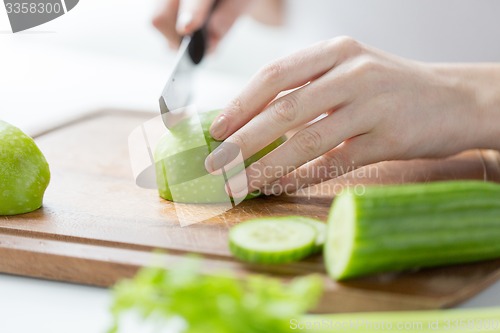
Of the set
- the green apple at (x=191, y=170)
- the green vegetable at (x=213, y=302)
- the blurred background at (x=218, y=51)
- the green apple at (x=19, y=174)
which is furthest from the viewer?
the blurred background at (x=218, y=51)

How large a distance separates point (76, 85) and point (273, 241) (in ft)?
8.73

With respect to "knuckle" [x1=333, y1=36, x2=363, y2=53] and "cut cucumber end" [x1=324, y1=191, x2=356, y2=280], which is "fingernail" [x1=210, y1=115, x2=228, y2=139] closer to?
"knuckle" [x1=333, y1=36, x2=363, y2=53]

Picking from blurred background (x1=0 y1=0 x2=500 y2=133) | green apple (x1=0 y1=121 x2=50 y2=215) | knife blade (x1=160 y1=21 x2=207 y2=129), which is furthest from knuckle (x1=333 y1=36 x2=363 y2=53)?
blurred background (x1=0 y1=0 x2=500 y2=133)

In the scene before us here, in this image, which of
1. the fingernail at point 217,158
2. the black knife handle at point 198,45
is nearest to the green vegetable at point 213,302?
the fingernail at point 217,158

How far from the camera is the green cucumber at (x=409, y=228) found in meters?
1.57

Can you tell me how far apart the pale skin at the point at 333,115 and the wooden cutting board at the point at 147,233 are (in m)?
0.13

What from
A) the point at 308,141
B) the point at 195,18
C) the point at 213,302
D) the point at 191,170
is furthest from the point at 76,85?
the point at 213,302

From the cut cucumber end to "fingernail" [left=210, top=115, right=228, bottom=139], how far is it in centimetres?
60

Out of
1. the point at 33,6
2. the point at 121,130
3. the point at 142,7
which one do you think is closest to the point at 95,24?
the point at 142,7

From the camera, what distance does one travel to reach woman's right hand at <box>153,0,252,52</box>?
304 cm

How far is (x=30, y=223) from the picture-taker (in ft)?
6.77

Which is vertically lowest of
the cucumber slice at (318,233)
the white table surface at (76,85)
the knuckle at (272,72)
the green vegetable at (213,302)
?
the white table surface at (76,85)

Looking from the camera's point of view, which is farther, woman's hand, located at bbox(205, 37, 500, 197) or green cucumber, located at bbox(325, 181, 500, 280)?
woman's hand, located at bbox(205, 37, 500, 197)

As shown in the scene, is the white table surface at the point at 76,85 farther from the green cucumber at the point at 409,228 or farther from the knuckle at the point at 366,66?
the knuckle at the point at 366,66
